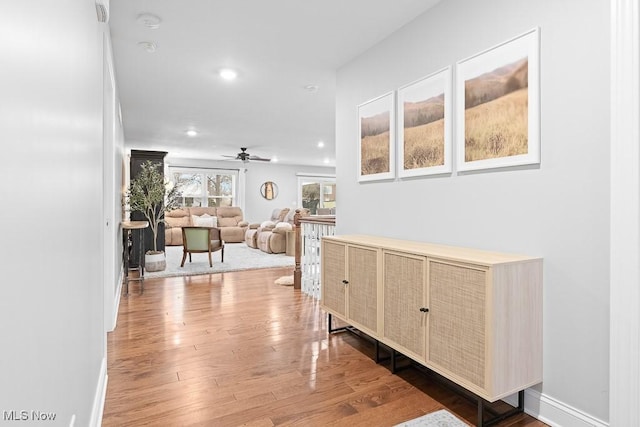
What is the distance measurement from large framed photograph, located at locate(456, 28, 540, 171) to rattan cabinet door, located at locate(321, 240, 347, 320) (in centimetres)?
117

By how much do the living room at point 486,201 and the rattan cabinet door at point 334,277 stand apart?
677 mm

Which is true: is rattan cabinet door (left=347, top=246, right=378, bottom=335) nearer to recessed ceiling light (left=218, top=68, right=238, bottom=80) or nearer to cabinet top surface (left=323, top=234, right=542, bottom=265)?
cabinet top surface (left=323, top=234, right=542, bottom=265)

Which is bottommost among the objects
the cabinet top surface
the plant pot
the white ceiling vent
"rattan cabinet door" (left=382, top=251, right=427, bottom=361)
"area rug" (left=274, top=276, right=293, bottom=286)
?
"area rug" (left=274, top=276, right=293, bottom=286)

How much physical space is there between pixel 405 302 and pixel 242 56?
2.60 meters

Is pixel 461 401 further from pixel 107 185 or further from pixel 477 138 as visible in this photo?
pixel 107 185

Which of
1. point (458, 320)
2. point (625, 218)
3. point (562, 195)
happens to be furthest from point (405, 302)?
point (625, 218)

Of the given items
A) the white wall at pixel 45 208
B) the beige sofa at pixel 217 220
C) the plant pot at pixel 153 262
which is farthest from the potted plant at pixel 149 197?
the white wall at pixel 45 208

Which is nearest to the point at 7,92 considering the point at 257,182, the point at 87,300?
the point at 87,300

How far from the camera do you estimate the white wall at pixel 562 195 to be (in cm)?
167

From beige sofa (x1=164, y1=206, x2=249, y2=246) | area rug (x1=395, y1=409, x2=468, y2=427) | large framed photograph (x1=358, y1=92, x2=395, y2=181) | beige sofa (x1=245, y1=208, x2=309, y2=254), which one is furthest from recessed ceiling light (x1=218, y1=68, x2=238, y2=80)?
beige sofa (x1=164, y1=206, x2=249, y2=246)

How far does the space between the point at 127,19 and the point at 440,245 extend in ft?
9.06

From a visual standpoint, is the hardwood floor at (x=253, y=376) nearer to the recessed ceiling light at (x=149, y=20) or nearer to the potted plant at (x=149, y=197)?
the potted plant at (x=149, y=197)

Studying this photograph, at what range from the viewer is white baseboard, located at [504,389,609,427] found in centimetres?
172

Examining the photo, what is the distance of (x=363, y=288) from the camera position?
2678 mm
